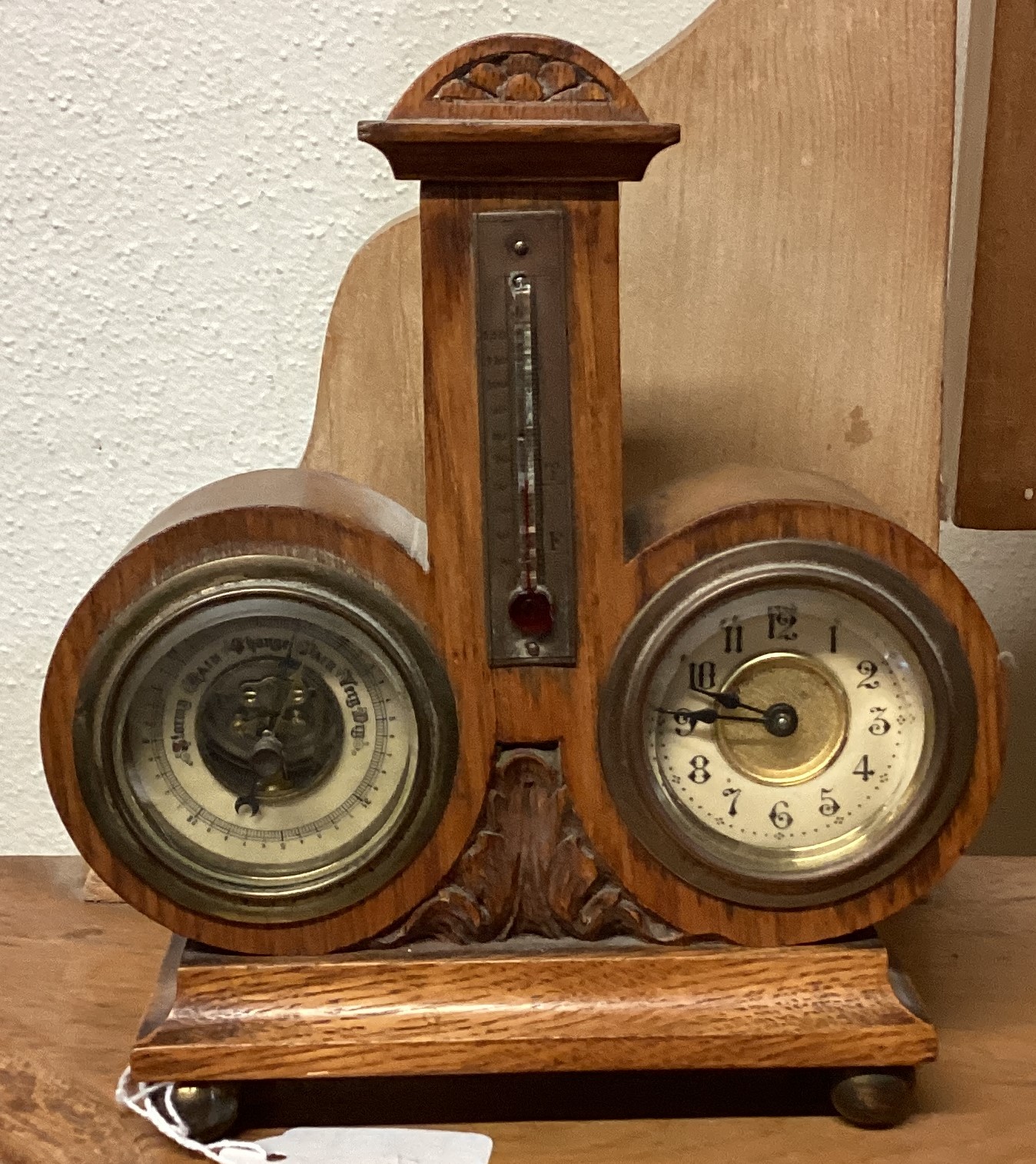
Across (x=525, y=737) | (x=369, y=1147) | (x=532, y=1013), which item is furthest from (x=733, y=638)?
(x=369, y=1147)

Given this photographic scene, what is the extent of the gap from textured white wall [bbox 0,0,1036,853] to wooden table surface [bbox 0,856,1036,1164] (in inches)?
14.2

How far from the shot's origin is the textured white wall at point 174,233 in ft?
3.70

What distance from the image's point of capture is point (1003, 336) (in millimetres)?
971

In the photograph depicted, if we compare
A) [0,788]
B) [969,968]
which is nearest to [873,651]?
[969,968]

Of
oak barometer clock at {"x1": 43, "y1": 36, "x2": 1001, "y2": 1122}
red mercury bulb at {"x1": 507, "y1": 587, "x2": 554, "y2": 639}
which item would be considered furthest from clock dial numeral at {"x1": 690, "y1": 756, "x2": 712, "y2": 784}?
red mercury bulb at {"x1": 507, "y1": 587, "x2": 554, "y2": 639}

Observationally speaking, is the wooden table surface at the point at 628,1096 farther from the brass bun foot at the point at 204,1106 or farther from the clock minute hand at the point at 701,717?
the clock minute hand at the point at 701,717

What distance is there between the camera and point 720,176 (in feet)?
3.33

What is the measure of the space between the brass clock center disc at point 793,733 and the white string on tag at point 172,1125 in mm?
353

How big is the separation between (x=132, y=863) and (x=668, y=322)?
53cm

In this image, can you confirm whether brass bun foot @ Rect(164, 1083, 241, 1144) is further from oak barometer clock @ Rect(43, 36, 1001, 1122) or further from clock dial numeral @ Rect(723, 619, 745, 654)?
clock dial numeral @ Rect(723, 619, 745, 654)

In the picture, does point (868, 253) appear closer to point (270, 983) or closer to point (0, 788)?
point (270, 983)

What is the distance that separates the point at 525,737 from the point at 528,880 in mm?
87

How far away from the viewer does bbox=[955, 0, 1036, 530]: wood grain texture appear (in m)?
0.94

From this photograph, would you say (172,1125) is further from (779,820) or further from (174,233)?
(174,233)
